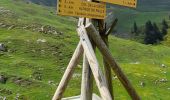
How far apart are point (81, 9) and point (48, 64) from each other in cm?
4049

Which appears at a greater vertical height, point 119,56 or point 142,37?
point 119,56

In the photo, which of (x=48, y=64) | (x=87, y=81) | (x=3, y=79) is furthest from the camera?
(x=48, y=64)

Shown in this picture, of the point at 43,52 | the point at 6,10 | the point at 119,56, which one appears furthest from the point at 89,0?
the point at 6,10

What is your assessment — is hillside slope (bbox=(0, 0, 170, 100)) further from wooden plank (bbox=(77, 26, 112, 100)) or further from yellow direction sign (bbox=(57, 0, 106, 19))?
yellow direction sign (bbox=(57, 0, 106, 19))

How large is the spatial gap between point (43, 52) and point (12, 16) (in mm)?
31583

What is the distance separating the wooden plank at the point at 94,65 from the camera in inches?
551

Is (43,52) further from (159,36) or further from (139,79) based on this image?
(159,36)

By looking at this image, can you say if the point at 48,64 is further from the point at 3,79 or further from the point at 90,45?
the point at 90,45

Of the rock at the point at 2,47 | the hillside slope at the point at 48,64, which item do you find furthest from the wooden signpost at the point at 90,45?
the rock at the point at 2,47

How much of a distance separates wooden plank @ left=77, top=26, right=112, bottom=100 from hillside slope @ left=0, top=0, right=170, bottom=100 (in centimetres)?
2472

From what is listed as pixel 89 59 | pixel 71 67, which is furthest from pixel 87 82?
pixel 89 59

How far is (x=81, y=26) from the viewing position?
15.1 m

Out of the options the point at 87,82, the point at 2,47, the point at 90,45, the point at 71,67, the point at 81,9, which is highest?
the point at 81,9

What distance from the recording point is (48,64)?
2146 inches
